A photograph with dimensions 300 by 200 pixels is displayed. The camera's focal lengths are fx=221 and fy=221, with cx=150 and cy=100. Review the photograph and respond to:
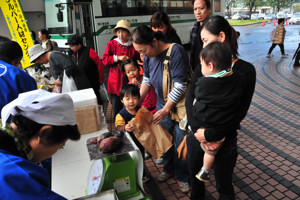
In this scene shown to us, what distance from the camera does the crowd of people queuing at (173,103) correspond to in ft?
3.40

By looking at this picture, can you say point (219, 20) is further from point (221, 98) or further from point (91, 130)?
point (91, 130)

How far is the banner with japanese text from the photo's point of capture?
480 cm

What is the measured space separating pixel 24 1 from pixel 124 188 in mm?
11070

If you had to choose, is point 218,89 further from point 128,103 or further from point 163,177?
point 163,177

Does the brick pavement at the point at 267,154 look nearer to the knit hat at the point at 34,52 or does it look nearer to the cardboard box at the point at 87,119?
the cardboard box at the point at 87,119

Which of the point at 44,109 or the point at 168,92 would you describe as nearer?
the point at 44,109

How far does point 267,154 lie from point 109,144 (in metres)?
2.74

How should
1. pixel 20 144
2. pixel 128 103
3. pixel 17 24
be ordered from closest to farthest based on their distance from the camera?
pixel 20 144
pixel 128 103
pixel 17 24

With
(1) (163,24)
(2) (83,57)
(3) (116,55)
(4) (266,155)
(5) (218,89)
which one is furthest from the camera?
(2) (83,57)

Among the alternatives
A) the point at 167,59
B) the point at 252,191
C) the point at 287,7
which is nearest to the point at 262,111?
the point at 252,191

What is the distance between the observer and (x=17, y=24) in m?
4.86

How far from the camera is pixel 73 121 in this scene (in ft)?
3.95

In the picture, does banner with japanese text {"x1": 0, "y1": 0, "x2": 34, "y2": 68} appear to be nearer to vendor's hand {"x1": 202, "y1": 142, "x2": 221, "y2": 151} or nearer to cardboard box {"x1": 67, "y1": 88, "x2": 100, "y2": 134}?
cardboard box {"x1": 67, "y1": 88, "x2": 100, "y2": 134}

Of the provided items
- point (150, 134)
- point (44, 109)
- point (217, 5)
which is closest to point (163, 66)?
point (150, 134)
